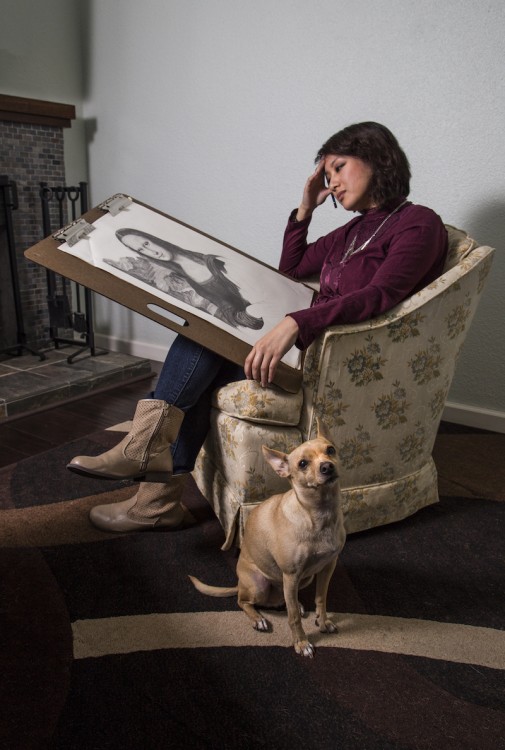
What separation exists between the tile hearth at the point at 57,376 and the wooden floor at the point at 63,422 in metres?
0.05

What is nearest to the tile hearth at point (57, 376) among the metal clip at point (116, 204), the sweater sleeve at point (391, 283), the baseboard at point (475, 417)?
the metal clip at point (116, 204)

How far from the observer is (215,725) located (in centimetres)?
105

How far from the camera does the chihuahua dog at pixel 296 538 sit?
113 centimetres

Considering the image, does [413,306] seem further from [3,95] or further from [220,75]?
[3,95]

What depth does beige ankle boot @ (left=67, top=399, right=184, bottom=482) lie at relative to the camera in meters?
1.50

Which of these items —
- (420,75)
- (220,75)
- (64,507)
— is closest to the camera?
(64,507)

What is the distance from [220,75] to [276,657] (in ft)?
8.07

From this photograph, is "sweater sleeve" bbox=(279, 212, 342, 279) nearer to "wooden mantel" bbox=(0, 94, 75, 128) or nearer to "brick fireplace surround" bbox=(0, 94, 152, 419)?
"brick fireplace surround" bbox=(0, 94, 152, 419)

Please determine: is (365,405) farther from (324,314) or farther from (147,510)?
(147,510)

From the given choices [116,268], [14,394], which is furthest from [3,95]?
[116,268]

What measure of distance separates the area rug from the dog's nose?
43 centimetres

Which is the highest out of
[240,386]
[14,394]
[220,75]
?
[220,75]

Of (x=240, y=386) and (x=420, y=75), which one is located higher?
(x=420, y=75)

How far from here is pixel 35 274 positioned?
313 cm
